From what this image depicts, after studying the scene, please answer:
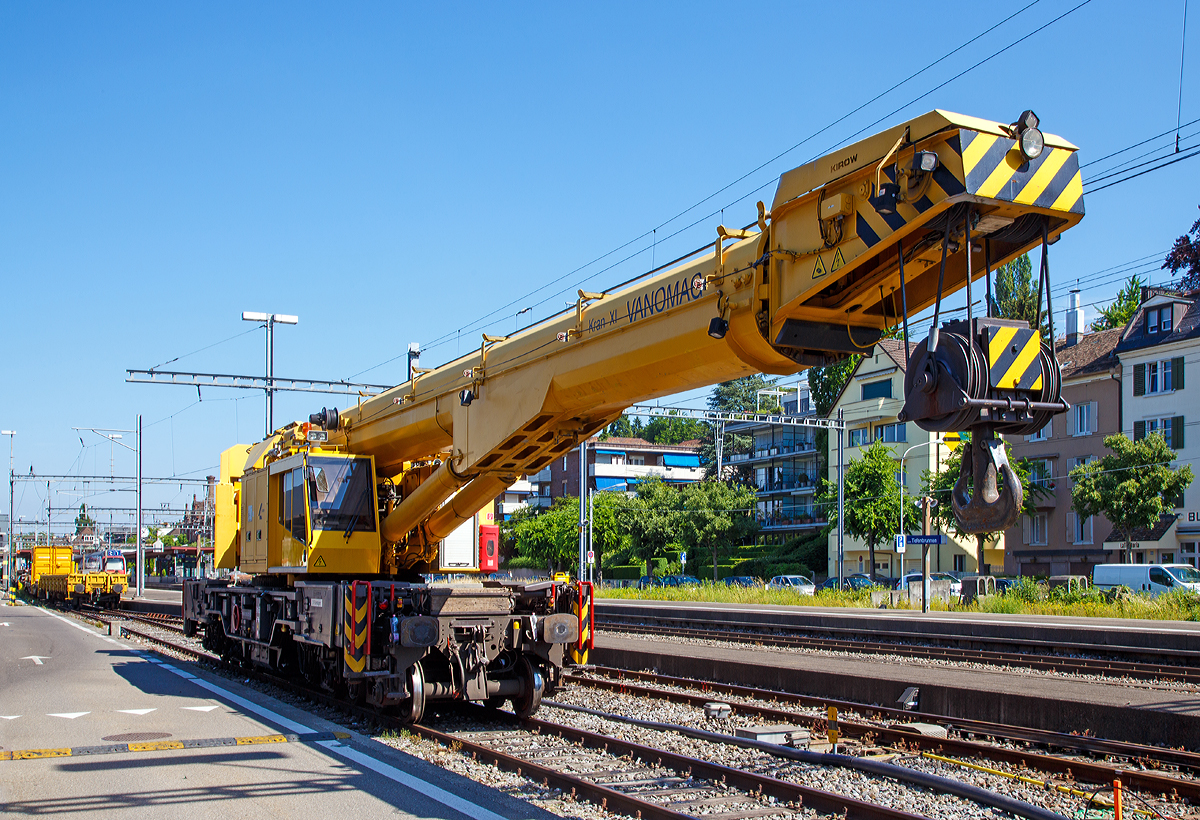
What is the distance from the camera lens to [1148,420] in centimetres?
4394

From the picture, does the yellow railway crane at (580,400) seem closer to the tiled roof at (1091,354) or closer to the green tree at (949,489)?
the green tree at (949,489)

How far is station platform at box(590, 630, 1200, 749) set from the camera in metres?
9.66

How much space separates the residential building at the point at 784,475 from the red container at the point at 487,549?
51.0 metres

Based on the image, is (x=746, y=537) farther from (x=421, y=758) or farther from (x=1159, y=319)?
(x=421, y=758)

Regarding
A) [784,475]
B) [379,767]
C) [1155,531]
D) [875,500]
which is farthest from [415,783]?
[784,475]

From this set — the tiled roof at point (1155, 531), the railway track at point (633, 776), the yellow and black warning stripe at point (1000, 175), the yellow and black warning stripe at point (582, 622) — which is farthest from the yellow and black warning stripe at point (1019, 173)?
the tiled roof at point (1155, 531)

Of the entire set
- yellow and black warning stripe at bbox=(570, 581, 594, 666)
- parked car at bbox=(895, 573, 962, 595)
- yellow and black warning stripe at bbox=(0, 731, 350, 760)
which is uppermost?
yellow and black warning stripe at bbox=(570, 581, 594, 666)

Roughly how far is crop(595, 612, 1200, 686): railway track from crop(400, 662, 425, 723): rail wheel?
397 inches

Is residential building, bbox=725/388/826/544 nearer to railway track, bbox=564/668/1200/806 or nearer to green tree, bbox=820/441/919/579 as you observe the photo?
green tree, bbox=820/441/919/579

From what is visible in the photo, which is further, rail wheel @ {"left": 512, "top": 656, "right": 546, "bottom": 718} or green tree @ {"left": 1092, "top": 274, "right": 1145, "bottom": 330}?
green tree @ {"left": 1092, "top": 274, "right": 1145, "bottom": 330}

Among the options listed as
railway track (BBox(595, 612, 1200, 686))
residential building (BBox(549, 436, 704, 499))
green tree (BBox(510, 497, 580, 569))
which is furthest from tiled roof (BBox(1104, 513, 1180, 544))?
residential building (BBox(549, 436, 704, 499))

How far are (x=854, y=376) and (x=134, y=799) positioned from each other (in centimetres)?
5259

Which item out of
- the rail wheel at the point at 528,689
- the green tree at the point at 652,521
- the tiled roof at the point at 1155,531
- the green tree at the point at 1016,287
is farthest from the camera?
the green tree at the point at 652,521

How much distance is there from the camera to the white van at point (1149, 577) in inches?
1281
